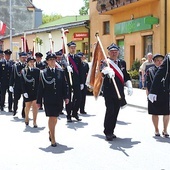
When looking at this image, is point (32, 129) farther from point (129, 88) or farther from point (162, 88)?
point (162, 88)

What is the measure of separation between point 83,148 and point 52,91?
4.20ft

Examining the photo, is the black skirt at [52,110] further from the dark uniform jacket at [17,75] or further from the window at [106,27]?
the window at [106,27]

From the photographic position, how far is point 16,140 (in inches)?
368

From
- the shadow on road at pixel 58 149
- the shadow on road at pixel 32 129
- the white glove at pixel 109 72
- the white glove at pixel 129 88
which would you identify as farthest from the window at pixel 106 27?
the shadow on road at pixel 58 149

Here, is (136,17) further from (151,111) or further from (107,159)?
(107,159)

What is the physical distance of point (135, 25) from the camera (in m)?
27.8

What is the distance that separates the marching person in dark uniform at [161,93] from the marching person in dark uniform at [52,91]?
1.84m

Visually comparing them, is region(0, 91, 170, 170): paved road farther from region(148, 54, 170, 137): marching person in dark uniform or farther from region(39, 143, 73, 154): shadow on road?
region(148, 54, 170, 137): marching person in dark uniform

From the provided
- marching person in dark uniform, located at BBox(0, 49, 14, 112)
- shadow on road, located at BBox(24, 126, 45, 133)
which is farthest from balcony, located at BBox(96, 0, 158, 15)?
shadow on road, located at BBox(24, 126, 45, 133)

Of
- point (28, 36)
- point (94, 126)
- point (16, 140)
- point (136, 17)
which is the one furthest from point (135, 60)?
point (28, 36)

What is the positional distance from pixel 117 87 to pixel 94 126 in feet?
6.82

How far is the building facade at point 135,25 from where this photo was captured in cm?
2512

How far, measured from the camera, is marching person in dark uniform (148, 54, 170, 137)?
8992 millimetres

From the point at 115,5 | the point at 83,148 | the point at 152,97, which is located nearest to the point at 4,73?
the point at 152,97
